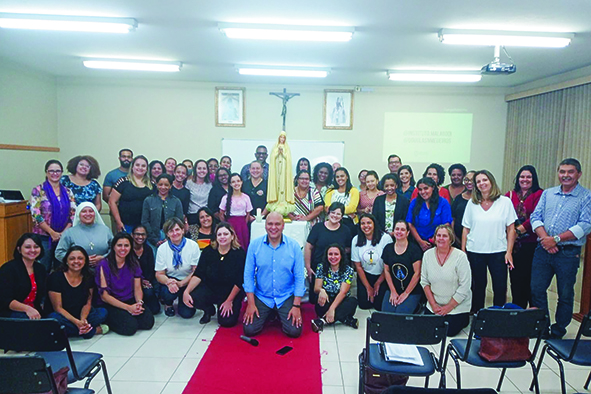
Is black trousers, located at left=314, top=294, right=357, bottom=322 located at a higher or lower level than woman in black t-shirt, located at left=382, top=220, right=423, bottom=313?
lower

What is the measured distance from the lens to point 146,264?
376 cm

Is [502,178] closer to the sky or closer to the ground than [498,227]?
closer to the sky

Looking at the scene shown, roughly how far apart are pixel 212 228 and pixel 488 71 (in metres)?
3.33

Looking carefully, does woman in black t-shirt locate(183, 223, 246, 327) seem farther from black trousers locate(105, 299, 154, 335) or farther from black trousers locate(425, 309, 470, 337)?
black trousers locate(425, 309, 470, 337)

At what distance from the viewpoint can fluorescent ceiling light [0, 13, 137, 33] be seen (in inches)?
141

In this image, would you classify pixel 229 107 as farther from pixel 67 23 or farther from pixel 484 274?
pixel 484 274

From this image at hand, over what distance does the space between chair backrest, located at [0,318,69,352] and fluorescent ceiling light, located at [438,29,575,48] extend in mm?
4007

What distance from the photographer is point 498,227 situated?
3486 mm

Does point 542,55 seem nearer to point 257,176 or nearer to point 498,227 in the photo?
point 498,227

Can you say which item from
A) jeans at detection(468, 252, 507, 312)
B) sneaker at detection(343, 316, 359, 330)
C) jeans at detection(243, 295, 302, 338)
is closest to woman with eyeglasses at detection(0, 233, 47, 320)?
jeans at detection(243, 295, 302, 338)

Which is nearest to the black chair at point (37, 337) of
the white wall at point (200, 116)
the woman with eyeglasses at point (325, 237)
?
the woman with eyeglasses at point (325, 237)

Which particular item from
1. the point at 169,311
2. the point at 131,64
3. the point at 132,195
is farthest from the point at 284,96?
the point at 169,311

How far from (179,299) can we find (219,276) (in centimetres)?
52

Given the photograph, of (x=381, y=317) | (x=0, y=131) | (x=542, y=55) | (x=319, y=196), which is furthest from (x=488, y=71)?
(x=0, y=131)
